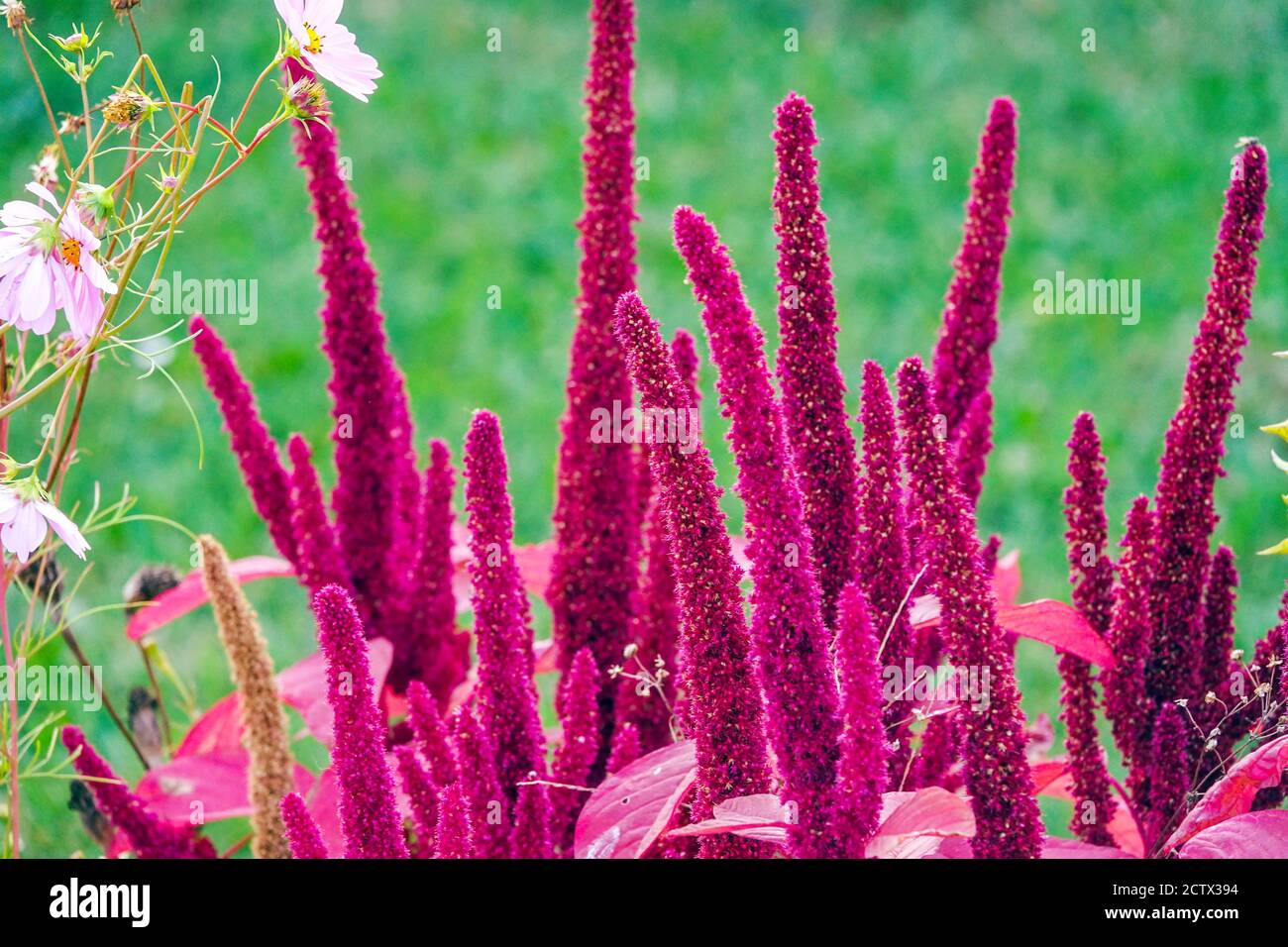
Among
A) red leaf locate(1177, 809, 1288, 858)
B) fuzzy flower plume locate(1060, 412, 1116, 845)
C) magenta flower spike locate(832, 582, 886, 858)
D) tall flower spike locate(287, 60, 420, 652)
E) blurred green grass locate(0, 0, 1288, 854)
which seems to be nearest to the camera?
magenta flower spike locate(832, 582, 886, 858)

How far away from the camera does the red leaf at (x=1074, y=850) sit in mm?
757

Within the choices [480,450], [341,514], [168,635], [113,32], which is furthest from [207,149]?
[480,450]

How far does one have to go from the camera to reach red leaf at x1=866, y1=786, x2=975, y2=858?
2.09ft

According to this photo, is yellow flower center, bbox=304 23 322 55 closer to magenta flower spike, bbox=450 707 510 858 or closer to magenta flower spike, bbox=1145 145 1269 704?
magenta flower spike, bbox=450 707 510 858

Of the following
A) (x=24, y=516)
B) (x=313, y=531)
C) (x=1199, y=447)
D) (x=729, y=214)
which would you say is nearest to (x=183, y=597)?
(x=313, y=531)

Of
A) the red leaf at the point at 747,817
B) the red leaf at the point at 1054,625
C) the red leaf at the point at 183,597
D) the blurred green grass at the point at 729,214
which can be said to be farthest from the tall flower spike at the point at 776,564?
the blurred green grass at the point at 729,214

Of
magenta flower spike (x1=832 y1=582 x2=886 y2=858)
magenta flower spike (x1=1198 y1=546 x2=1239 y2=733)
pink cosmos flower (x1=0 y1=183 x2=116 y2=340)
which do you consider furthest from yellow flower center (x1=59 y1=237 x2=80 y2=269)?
magenta flower spike (x1=1198 y1=546 x2=1239 y2=733)

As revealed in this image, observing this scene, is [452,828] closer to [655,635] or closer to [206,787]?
[655,635]

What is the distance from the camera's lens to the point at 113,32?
4238 millimetres

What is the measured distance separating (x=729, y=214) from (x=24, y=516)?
2.99 meters

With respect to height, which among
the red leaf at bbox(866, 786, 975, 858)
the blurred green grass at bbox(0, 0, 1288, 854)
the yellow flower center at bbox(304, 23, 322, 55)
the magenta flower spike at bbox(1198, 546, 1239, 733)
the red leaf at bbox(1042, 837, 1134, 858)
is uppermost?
the blurred green grass at bbox(0, 0, 1288, 854)

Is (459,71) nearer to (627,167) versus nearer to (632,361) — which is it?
(627,167)

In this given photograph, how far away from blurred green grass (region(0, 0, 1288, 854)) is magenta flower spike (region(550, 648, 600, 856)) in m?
1.50

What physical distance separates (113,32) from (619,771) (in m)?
4.04
